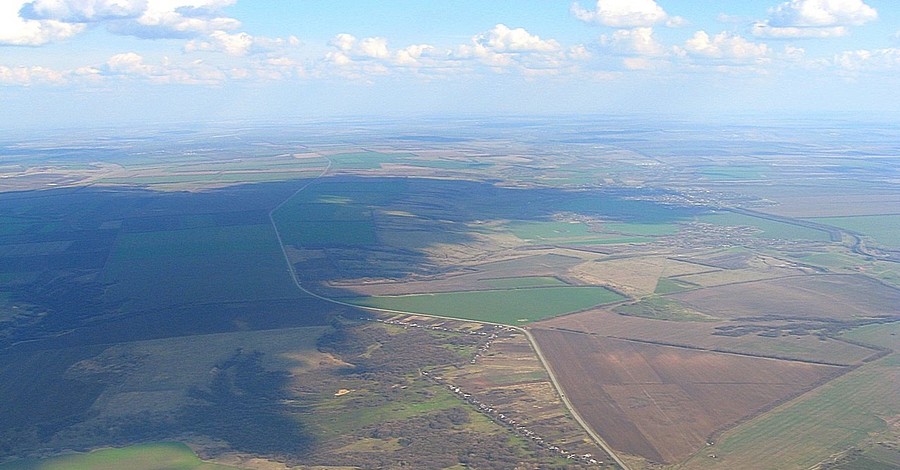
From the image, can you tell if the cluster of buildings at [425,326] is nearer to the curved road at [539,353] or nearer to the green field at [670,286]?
the curved road at [539,353]

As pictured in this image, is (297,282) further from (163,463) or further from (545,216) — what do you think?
(545,216)

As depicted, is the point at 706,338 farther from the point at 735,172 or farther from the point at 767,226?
the point at 735,172

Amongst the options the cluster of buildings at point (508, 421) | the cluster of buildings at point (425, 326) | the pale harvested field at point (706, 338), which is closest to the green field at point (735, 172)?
the pale harvested field at point (706, 338)

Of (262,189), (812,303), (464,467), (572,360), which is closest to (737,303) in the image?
(812,303)

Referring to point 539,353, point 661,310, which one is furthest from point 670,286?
point 539,353

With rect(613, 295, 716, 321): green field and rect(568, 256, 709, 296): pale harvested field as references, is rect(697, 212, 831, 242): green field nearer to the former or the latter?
rect(568, 256, 709, 296): pale harvested field

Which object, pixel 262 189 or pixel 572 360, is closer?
pixel 572 360
